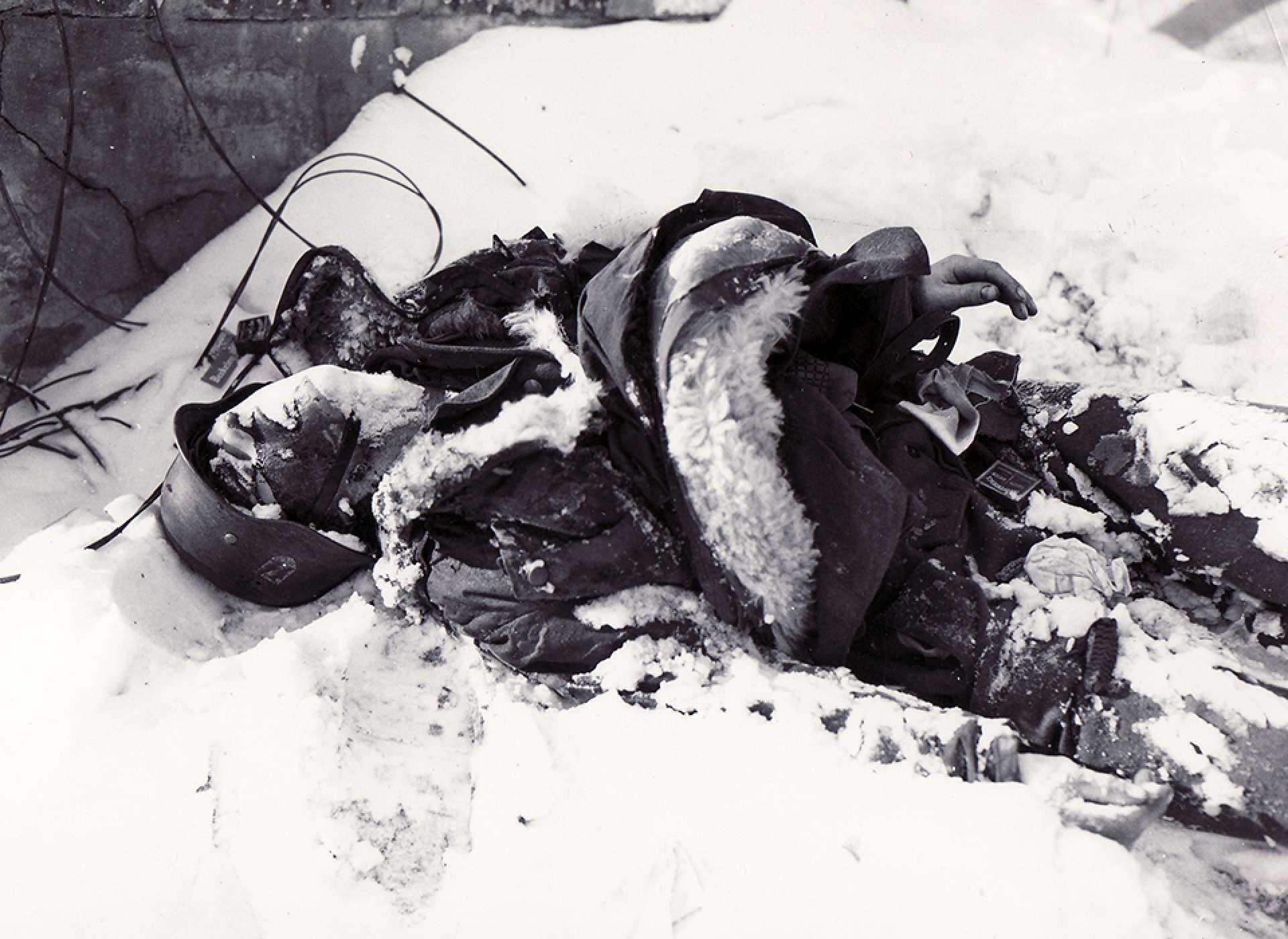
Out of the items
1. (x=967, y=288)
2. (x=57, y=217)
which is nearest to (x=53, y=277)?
→ (x=57, y=217)

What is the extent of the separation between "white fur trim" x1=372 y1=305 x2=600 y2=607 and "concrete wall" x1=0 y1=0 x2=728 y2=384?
107 cm

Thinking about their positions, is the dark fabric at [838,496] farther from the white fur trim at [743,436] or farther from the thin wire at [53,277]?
the thin wire at [53,277]

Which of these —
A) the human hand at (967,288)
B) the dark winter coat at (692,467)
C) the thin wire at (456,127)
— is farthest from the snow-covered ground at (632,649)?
the human hand at (967,288)

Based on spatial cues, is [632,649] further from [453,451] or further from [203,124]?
[203,124]

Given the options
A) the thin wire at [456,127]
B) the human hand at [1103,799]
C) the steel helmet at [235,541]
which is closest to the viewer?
the human hand at [1103,799]

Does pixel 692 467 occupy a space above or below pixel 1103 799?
above

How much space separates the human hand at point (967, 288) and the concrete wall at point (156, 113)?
1.46 meters

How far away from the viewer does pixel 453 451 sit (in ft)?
4.35

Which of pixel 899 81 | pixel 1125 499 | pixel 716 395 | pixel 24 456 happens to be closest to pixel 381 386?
pixel 716 395

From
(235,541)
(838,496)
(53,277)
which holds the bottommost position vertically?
(235,541)

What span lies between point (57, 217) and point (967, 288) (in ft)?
5.96

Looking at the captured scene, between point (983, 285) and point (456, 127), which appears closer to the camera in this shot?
point (983, 285)

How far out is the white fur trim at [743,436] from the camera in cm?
113

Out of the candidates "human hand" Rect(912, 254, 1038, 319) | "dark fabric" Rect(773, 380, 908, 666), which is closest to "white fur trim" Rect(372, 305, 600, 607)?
"dark fabric" Rect(773, 380, 908, 666)
